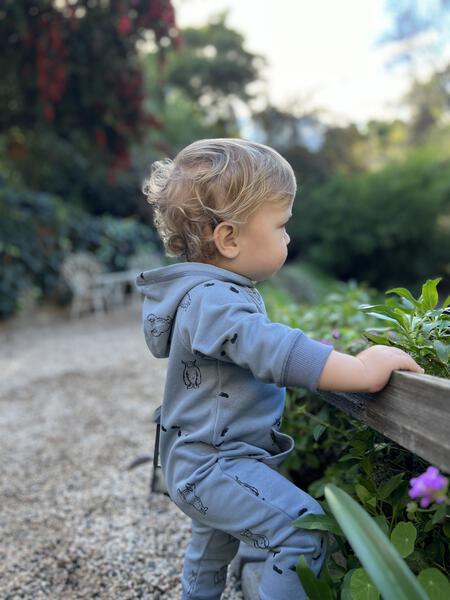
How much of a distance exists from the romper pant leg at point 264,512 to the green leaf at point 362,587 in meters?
0.10

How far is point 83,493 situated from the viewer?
2.61m

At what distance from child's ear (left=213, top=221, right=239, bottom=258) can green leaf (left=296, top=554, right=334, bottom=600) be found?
2.18ft

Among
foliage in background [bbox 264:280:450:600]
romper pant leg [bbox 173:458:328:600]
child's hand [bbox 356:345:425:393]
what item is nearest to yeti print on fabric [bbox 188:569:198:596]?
romper pant leg [bbox 173:458:328:600]

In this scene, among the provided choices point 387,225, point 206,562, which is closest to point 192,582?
point 206,562

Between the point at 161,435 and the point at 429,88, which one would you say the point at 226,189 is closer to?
the point at 161,435

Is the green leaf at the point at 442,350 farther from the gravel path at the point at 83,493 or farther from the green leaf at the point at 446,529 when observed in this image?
the gravel path at the point at 83,493

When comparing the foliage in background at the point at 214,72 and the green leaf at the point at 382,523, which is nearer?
the green leaf at the point at 382,523

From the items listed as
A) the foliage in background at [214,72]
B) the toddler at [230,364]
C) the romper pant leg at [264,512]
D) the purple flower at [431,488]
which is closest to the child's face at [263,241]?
the toddler at [230,364]

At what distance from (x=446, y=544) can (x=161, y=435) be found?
667 mm

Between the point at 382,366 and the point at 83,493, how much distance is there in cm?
192

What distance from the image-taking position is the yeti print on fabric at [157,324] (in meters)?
1.40

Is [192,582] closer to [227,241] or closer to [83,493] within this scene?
[227,241]

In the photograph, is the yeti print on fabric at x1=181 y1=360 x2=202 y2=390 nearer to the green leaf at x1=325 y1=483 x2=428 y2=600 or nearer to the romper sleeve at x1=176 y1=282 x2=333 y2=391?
the romper sleeve at x1=176 y1=282 x2=333 y2=391

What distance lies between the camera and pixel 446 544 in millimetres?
1224
